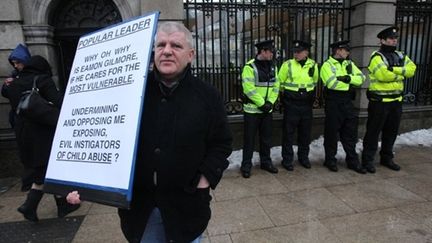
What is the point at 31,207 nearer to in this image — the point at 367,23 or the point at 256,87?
the point at 256,87

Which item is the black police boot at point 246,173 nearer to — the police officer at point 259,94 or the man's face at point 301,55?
the police officer at point 259,94

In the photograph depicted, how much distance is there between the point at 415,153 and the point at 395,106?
5.60ft

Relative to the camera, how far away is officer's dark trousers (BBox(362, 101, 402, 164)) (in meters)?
5.09

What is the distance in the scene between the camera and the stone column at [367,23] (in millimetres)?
6434

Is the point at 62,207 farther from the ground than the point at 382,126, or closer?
closer

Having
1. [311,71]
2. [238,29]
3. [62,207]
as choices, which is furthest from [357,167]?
[62,207]

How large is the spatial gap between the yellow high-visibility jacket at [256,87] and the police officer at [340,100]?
832 millimetres

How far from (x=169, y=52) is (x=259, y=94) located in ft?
11.2

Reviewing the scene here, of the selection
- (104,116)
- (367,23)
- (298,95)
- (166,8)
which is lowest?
(298,95)

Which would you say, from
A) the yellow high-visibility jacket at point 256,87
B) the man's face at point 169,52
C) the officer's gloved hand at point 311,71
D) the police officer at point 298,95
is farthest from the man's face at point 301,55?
the man's face at point 169,52

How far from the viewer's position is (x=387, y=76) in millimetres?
4812

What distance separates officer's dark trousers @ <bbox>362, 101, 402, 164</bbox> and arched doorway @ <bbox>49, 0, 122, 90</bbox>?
471 centimetres

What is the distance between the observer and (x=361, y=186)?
15.2 ft

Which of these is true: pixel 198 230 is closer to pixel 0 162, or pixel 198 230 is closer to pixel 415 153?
pixel 0 162
